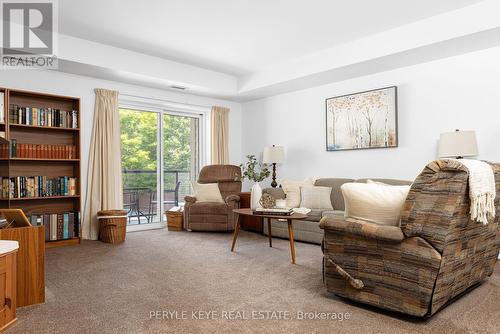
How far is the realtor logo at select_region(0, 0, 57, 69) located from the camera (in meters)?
3.64

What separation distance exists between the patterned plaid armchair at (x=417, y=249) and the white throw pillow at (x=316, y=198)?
230 cm

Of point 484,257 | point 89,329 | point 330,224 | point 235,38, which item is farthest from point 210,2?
point 484,257

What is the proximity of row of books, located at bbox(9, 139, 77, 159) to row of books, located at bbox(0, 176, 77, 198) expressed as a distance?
0.89ft

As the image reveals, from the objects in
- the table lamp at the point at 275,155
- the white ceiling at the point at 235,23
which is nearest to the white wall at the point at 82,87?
the white ceiling at the point at 235,23

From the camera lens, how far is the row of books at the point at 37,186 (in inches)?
163

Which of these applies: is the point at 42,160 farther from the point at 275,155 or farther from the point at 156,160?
the point at 275,155

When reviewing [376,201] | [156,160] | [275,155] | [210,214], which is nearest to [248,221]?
[210,214]

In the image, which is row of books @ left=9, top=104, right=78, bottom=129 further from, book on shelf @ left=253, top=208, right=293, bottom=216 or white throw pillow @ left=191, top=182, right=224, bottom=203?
book on shelf @ left=253, top=208, right=293, bottom=216

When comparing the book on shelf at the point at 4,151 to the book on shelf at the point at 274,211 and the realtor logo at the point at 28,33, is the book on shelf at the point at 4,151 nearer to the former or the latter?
the realtor logo at the point at 28,33

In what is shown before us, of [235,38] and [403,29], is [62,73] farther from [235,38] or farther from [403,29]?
[403,29]

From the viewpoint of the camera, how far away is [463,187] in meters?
1.97

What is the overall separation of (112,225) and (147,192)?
1.30 meters

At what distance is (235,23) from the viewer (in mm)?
4027

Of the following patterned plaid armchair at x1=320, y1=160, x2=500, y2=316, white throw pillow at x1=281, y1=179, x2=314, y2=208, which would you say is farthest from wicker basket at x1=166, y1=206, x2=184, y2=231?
patterned plaid armchair at x1=320, y1=160, x2=500, y2=316
